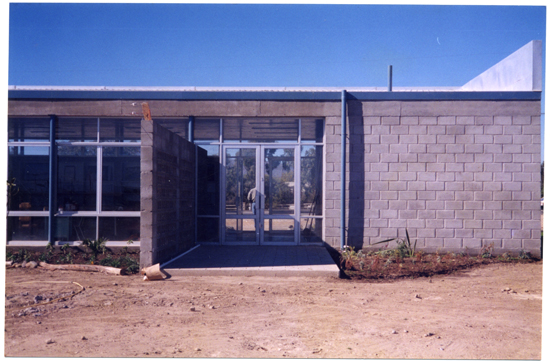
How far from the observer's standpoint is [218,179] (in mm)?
9828

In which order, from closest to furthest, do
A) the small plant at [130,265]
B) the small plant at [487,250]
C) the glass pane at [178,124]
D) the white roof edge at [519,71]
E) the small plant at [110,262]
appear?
the small plant at [130,265], the small plant at [110,262], the white roof edge at [519,71], the small plant at [487,250], the glass pane at [178,124]

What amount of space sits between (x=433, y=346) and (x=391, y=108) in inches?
246

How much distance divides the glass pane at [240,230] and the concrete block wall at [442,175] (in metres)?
1.86

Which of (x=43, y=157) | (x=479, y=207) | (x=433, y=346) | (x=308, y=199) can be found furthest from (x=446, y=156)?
(x=43, y=157)

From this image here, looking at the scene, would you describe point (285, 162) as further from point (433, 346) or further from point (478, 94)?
point (433, 346)

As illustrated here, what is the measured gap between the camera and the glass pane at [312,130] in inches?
383

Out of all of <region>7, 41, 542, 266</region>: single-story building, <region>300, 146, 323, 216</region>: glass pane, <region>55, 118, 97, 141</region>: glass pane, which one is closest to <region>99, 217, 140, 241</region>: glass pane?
<region>7, 41, 542, 266</region>: single-story building

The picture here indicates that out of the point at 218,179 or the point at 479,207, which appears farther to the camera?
the point at 218,179

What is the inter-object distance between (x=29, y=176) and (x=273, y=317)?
7739 mm

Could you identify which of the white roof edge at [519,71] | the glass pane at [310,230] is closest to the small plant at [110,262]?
the glass pane at [310,230]

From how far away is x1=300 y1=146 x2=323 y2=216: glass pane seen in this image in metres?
9.76

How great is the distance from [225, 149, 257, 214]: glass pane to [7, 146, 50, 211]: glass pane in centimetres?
435

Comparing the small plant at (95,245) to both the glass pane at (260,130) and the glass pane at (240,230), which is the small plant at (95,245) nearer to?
the glass pane at (240,230)

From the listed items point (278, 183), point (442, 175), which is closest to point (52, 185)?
point (278, 183)
